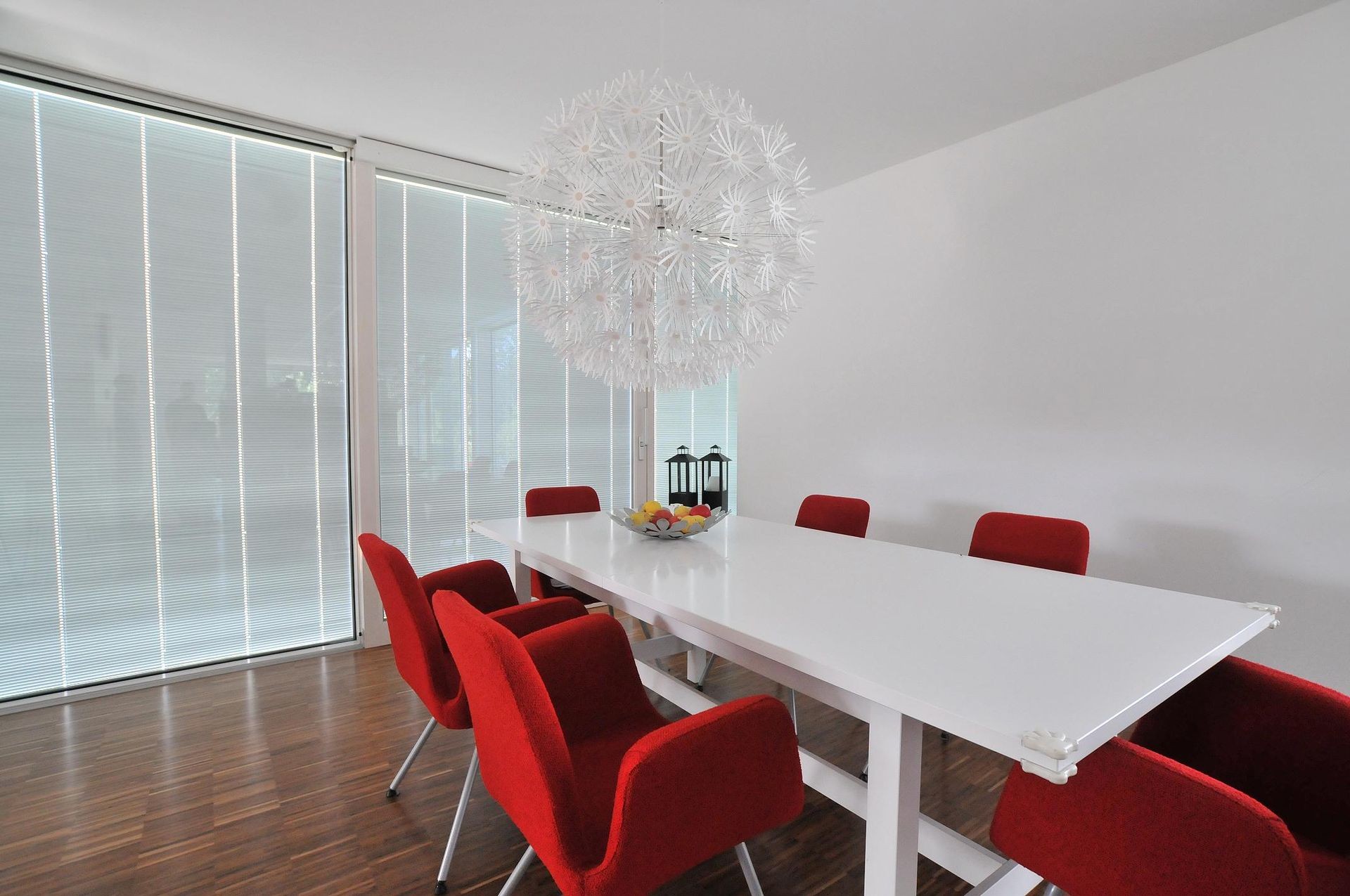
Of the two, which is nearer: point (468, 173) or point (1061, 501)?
point (1061, 501)

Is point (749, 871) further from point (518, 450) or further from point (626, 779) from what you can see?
point (518, 450)

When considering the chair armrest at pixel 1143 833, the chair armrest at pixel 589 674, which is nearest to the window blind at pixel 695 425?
the chair armrest at pixel 589 674

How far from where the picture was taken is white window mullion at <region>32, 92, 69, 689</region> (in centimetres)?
277

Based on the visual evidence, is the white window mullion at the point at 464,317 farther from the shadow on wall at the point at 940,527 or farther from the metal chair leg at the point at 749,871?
the metal chair leg at the point at 749,871

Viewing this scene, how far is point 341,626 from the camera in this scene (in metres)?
3.63

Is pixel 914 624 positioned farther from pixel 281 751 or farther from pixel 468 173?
→ pixel 468 173

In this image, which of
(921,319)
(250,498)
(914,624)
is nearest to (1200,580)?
(921,319)

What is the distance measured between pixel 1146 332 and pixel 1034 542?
1235 mm

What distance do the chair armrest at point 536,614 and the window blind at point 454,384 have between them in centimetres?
214

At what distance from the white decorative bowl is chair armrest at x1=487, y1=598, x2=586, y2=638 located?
0.48 meters

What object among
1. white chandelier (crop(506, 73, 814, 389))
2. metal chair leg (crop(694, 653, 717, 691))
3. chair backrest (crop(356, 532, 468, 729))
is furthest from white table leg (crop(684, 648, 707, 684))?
white chandelier (crop(506, 73, 814, 389))

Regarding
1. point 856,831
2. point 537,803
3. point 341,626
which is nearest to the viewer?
point 537,803

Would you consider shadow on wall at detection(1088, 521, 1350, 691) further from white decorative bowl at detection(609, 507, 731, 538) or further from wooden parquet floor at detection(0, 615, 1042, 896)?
white decorative bowl at detection(609, 507, 731, 538)

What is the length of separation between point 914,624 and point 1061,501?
2201 millimetres
